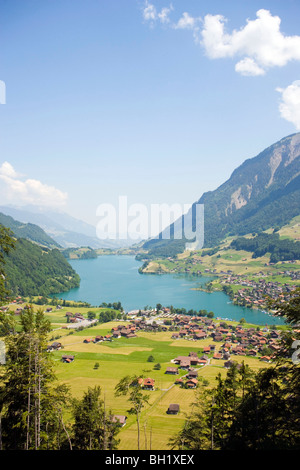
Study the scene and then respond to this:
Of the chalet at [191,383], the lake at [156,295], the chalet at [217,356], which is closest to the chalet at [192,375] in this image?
the chalet at [191,383]

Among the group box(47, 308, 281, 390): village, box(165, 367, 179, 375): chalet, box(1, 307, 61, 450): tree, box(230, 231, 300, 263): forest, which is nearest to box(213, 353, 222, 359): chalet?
box(47, 308, 281, 390): village

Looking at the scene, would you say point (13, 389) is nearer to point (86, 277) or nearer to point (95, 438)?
point (95, 438)

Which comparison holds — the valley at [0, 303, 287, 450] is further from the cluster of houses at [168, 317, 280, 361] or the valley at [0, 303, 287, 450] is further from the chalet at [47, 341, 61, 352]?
the chalet at [47, 341, 61, 352]

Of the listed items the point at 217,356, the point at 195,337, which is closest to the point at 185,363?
the point at 217,356

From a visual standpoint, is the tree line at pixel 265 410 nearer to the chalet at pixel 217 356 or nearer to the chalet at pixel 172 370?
the chalet at pixel 172 370

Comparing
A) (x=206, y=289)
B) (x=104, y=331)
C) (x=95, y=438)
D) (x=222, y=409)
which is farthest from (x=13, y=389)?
(x=206, y=289)
